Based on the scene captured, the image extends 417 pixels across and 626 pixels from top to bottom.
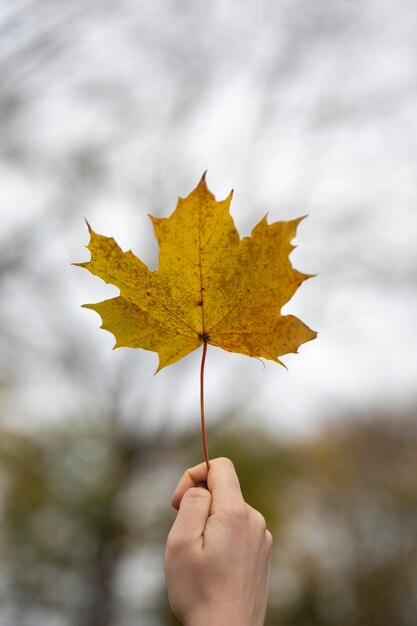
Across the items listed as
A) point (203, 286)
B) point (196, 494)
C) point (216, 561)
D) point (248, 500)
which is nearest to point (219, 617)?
point (216, 561)

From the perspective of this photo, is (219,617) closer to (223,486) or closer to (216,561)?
(216,561)

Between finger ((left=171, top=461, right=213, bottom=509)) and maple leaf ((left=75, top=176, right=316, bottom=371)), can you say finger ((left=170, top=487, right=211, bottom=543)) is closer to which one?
finger ((left=171, top=461, right=213, bottom=509))

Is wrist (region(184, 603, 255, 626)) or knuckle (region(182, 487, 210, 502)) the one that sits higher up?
knuckle (region(182, 487, 210, 502))

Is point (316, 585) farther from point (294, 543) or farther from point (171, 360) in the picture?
point (171, 360)

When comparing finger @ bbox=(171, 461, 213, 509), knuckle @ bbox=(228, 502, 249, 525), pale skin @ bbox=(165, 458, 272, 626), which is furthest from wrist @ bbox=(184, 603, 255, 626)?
finger @ bbox=(171, 461, 213, 509)

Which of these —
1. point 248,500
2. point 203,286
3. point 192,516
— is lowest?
point 192,516

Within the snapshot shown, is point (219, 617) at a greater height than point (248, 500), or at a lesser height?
lesser

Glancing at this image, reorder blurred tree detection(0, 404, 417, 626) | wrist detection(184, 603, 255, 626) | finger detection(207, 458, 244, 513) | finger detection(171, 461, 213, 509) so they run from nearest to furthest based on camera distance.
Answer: wrist detection(184, 603, 255, 626), finger detection(207, 458, 244, 513), finger detection(171, 461, 213, 509), blurred tree detection(0, 404, 417, 626)

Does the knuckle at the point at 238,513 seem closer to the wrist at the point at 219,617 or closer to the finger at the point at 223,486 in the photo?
the finger at the point at 223,486
